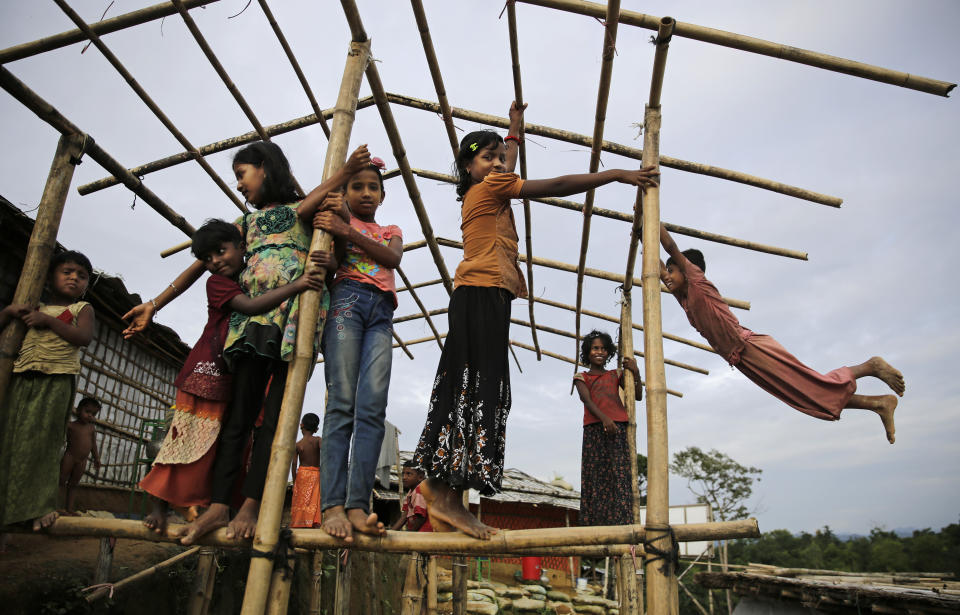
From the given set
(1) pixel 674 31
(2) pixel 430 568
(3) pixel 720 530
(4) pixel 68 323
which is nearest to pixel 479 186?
(1) pixel 674 31

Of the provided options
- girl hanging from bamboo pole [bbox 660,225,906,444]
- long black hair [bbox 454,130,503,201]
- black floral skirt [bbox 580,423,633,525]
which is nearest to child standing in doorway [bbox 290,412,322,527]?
black floral skirt [bbox 580,423,633,525]

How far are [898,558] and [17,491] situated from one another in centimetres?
2852

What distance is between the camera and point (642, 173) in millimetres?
3092

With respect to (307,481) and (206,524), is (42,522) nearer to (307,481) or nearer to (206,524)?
(206,524)

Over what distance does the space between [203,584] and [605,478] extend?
3.48 meters

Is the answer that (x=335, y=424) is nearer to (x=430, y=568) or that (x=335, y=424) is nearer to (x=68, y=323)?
(x=68, y=323)

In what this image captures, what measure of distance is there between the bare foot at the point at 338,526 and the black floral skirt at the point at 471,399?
41 cm

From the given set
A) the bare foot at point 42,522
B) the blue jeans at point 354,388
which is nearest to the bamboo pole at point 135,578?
the bare foot at point 42,522

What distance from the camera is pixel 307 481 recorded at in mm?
6137

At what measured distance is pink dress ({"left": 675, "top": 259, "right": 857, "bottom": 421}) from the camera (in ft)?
12.1

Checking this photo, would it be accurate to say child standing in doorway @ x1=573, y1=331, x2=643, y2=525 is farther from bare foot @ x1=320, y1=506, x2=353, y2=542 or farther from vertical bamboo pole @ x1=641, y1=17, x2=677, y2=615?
bare foot @ x1=320, y1=506, x2=353, y2=542

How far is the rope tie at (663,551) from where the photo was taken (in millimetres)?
2453

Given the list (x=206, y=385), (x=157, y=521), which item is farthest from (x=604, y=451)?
(x=157, y=521)

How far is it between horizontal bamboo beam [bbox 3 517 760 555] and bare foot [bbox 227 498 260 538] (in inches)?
1.7
